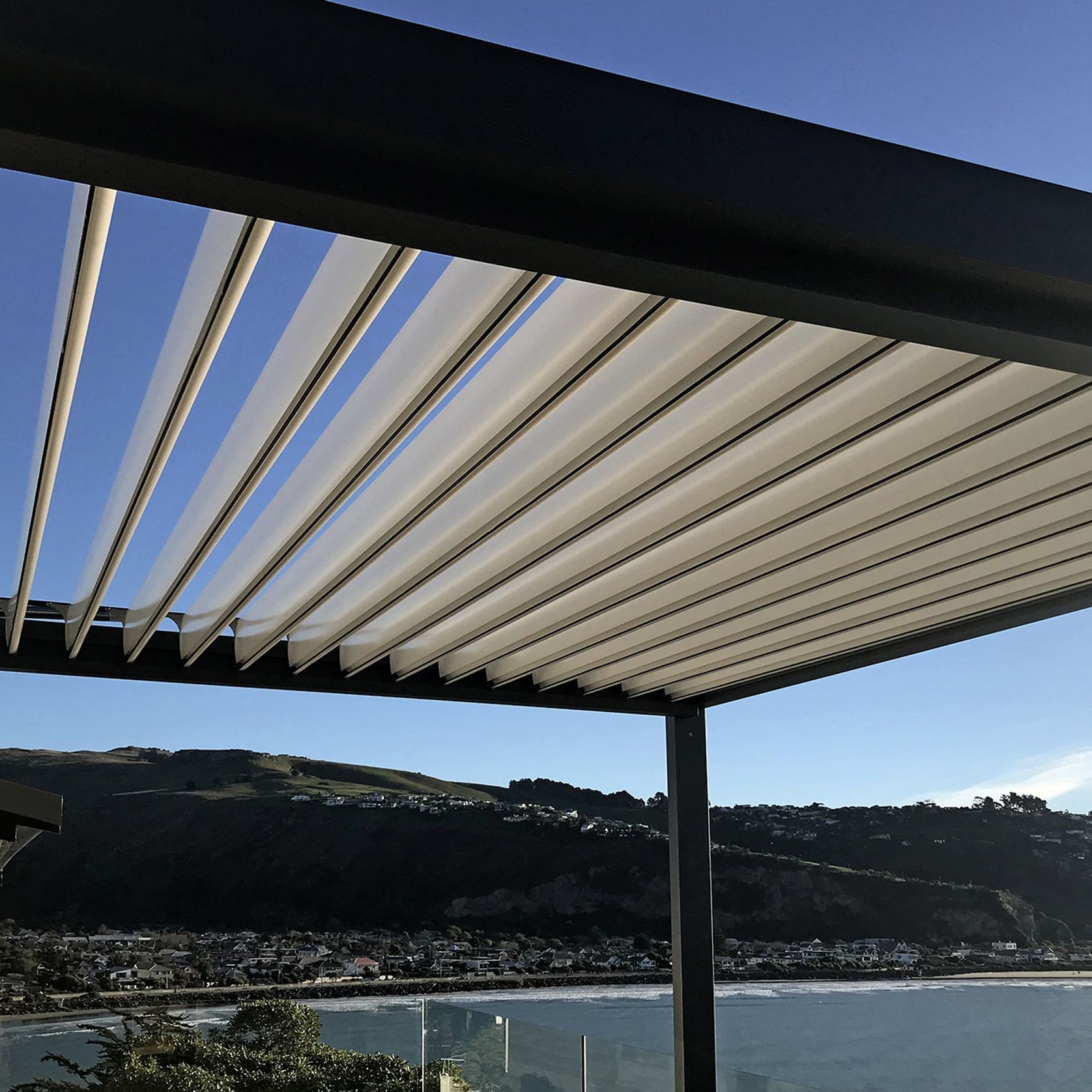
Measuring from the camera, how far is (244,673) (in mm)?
6590

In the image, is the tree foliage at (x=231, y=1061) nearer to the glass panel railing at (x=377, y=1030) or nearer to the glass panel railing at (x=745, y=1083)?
the glass panel railing at (x=377, y=1030)

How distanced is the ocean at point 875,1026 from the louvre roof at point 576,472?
456 inches

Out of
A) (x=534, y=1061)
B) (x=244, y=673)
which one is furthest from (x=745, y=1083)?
(x=244, y=673)

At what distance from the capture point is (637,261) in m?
2.09

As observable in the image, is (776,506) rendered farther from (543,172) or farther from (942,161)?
(543,172)

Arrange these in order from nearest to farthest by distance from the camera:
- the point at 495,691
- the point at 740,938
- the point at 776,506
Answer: the point at 776,506, the point at 495,691, the point at 740,938

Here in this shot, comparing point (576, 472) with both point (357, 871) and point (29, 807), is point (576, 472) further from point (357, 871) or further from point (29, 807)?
point (357, 871)

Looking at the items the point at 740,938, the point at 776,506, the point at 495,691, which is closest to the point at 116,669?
the point at 495,691

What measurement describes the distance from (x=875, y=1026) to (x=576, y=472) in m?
21.6

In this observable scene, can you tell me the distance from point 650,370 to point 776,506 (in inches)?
52.0

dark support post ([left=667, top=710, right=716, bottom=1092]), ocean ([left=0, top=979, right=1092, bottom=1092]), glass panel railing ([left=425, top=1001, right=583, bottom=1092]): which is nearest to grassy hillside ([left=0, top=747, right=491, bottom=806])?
ocean ([left=0, top=979, right=1092, bottom=1092])

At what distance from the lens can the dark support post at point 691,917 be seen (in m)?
7.05

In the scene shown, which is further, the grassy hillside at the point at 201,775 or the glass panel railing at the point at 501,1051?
the grassy hillside at the point at 201,775

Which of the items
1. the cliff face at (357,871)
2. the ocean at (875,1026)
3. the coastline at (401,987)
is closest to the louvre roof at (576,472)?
the coastline at (401,987)
